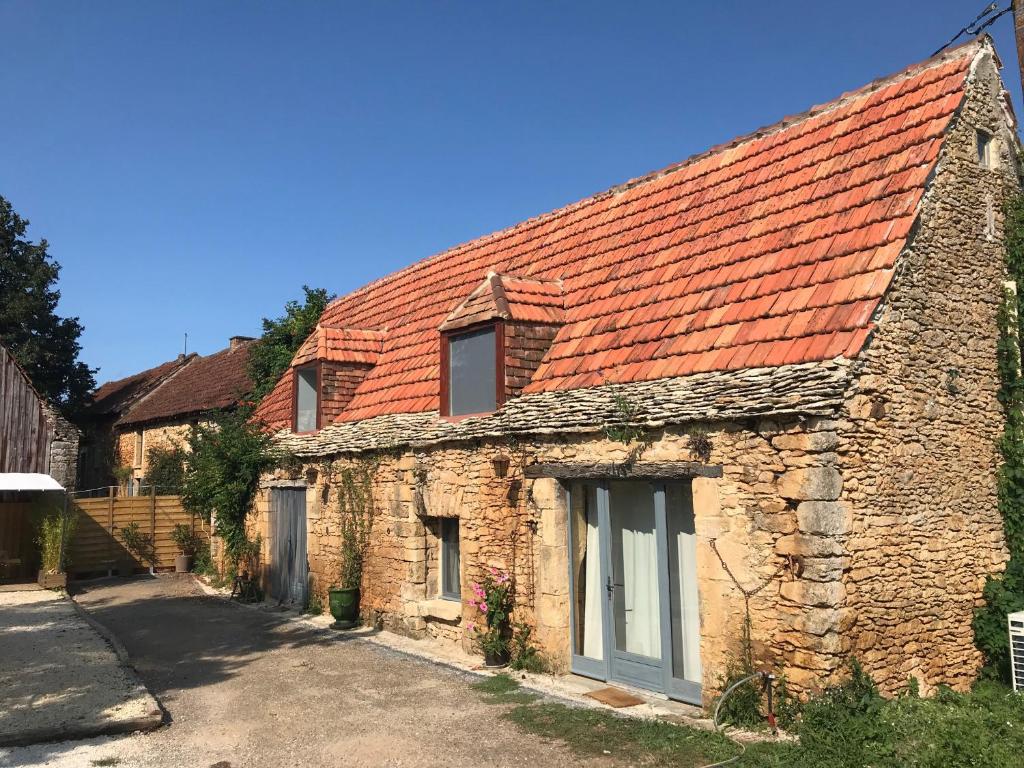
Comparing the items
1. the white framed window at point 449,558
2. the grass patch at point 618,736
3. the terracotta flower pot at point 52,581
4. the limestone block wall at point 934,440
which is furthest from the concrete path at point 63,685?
the limestone block wall at point 934,440

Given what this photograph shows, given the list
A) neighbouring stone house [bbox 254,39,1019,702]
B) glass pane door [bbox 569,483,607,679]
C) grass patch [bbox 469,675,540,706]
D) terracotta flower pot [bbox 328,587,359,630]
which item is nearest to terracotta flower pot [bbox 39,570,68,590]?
terracotta flower pot [bbox 328,587,359,630]

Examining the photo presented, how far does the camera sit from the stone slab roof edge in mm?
6801

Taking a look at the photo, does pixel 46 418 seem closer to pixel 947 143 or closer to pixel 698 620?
pixel 698 620

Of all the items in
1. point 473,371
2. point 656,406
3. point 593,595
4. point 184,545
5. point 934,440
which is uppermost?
point 473,371

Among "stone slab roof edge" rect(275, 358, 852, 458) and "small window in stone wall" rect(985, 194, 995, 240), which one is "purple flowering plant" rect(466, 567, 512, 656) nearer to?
"stone slab roof edge" rect(275, 358, 852, 458)

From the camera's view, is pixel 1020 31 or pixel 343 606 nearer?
pixel 1020 31

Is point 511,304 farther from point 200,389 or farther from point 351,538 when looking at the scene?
point 200,389

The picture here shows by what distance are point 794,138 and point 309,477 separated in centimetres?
950

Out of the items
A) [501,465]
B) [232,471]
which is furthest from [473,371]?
[232,471]

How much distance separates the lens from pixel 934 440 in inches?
303

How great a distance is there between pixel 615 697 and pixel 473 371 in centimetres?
472

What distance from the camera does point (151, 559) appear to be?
808 inches

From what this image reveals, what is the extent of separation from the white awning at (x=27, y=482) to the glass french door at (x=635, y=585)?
535 inches

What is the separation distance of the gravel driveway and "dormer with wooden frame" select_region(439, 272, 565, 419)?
11.8ft
